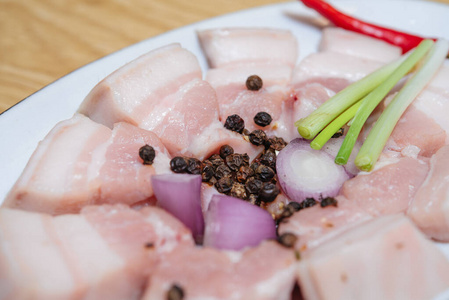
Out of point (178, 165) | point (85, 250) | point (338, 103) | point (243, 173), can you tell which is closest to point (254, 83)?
point (338, 103)

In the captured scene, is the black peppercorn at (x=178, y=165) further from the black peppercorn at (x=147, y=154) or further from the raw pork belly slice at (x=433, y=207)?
the raw pork belly slice at (x=433, y=207)

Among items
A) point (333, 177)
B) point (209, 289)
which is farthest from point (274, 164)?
point (209, 289)

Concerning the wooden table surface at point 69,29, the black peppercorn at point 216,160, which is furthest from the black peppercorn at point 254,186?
the wooden table surface at point 69,29

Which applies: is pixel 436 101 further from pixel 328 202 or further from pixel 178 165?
pixel 178 165

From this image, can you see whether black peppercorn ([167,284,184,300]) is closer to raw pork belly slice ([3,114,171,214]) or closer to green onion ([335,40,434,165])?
raw pork belly slice ([3,114,171,214])

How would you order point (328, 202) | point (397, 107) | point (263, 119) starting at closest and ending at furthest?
point (328, 202)
point (397, 107)
point (263, 119)

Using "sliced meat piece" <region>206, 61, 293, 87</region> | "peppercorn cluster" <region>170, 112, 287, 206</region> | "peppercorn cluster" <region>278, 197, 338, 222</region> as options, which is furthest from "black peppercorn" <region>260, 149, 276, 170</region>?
"sliced meat piece" <region>206, 61, 293, 87</region>
